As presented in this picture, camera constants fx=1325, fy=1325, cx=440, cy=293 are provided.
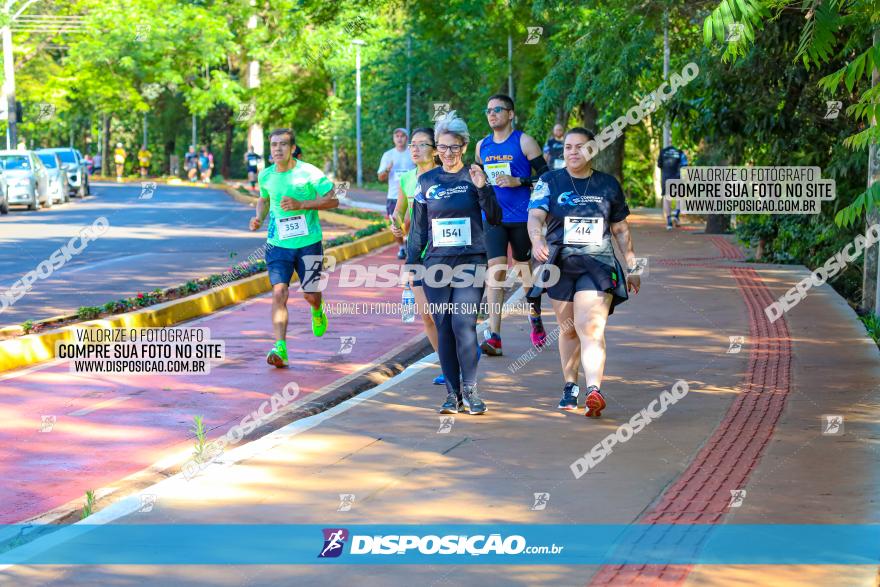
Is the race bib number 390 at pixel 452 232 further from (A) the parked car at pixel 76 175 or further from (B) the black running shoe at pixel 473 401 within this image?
(A) the parked car at pixel 76 175

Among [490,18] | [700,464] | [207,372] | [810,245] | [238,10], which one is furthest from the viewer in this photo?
[238,10]

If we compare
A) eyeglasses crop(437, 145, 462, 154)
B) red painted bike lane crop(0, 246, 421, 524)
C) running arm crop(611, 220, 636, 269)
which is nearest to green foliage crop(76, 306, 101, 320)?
red painted bike lane crop(0, 246, 421, 524)

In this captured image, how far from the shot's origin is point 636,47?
2398 cm

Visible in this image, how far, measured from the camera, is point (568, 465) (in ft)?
24.3

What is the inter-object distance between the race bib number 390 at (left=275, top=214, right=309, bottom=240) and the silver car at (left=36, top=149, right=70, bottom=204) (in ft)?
91.0

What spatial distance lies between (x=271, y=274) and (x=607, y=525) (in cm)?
534

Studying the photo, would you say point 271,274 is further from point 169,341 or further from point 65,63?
point 65,63

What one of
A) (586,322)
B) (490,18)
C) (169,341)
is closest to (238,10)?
(490,18)

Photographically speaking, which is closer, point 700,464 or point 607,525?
point 607,525

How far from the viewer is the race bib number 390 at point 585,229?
8758 millimetres

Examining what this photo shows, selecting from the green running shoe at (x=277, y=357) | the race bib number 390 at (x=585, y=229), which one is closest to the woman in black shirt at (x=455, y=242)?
the race bib number 390 at (x=585, y=229)

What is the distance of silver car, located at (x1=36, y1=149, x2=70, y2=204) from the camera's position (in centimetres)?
3750

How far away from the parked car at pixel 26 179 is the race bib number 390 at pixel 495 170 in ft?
86.3

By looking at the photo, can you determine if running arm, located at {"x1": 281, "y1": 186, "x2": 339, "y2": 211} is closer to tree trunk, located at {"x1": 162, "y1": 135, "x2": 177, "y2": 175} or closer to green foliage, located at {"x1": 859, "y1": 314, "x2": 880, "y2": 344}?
green foliage, located at {"x1": 859, "y1": 314, "x2": 880, "y2": 344}
